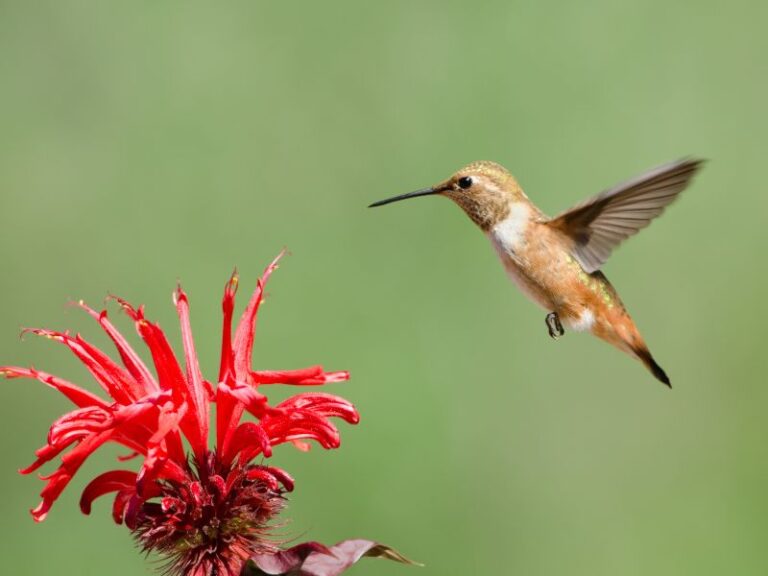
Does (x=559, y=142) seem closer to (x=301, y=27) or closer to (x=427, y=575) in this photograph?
(x=301, y=27)

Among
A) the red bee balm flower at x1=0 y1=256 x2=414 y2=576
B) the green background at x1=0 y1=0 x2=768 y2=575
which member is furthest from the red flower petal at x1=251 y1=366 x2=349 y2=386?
the green background at x1=0 y1=0 x2=768 y2=575

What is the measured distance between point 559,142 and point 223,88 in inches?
57.5

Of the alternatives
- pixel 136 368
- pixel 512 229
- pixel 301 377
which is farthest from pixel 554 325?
pixel 136 368

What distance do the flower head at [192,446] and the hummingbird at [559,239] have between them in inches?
26.0

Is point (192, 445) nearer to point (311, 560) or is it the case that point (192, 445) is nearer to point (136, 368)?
point (136, 368)

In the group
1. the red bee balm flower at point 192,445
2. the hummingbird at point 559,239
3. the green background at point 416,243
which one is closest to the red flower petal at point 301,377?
the red bee balm flower at point 192,445

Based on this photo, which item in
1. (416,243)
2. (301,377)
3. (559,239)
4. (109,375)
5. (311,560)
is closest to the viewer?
(311,560)

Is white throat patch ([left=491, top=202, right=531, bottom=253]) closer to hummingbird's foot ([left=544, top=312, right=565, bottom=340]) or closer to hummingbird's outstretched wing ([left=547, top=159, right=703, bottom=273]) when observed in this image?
hummingbird's outstretched wing ([left=547, top=159, right=703, bottom=273])

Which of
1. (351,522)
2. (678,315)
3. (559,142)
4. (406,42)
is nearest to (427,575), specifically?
(351,522)

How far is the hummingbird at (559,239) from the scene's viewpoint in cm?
267

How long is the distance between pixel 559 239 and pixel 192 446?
1074mm

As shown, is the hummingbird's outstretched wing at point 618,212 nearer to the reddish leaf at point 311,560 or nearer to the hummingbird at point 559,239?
the hummingbird at point 559,239

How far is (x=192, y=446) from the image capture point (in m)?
2.12

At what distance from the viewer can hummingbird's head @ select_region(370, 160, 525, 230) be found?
8.77ft
